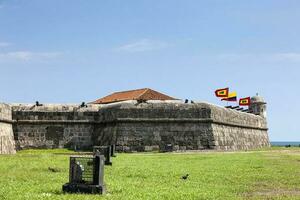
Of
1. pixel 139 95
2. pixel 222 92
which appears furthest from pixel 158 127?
pixel 222 92

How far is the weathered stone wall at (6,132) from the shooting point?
26856 millimetres

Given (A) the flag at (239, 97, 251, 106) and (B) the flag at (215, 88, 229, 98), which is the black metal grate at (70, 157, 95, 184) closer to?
(B) the flag at (215, 88, 229, 98)

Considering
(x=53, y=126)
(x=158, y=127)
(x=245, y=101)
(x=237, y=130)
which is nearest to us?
(x=158, y=127)

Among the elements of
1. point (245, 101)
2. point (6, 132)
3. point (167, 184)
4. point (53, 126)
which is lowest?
point (167, 184)

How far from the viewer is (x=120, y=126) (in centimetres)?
2967

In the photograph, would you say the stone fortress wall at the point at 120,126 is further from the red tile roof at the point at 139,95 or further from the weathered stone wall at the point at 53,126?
the red tile roof at the point at 139,95

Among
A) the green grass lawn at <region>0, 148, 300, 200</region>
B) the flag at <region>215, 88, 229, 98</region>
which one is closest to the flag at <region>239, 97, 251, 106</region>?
the flag at <region>215, 88, 229, 98</region>

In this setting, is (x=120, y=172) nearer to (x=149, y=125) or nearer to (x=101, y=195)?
(x=101, y=195)

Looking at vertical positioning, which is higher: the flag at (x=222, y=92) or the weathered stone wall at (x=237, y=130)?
the flag at (x=222, y=92)

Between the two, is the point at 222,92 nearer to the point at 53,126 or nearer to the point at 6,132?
the point at 53,126

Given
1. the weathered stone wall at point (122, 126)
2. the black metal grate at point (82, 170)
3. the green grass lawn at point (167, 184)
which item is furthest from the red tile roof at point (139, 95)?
the black metal grate at point (82, 170)

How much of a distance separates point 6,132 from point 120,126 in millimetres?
7060

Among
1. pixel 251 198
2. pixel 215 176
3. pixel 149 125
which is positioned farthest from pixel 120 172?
pixel 149 125

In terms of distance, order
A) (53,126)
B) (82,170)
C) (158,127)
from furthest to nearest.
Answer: (53,126) < (158,127) < (82,170)
